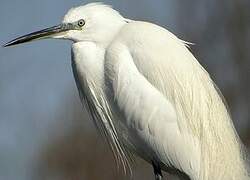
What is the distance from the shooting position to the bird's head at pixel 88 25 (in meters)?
4.66

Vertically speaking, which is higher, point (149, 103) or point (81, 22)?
point (81, 22)

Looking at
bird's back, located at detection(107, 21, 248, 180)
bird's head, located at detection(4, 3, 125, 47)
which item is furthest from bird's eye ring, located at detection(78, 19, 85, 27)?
bird's back, located at detection(107, 21, 248, 180)

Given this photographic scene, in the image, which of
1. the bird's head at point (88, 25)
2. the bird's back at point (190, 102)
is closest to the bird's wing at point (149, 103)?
the bird's back at point (190, 102)

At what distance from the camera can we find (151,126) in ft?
15.3

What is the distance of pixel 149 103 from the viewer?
462 cm

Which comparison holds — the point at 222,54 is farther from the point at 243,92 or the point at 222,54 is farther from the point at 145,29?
the point at 145,29

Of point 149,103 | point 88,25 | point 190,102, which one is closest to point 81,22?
point 88,25

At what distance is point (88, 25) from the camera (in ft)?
15.4

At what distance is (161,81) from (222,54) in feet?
13.5

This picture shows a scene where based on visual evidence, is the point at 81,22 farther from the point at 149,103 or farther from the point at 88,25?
the point at 149,103

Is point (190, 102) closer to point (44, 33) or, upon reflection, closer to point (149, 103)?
point (149, 103)

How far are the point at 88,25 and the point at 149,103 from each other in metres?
0.53

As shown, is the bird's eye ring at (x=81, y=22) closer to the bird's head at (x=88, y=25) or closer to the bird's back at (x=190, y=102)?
the bird's head at (x=88, y=25)

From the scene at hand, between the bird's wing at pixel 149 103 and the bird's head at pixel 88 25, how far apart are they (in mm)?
111
